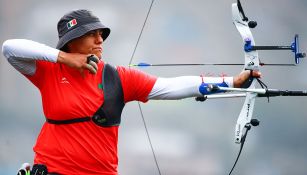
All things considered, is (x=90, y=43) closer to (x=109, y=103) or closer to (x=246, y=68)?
(x=109, y=103)

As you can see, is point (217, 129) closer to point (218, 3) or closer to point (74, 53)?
point (218, 3)

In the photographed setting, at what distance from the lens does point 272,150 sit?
18.7 feet

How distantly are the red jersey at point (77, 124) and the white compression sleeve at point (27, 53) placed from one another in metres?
0.05

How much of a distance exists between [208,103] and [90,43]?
7.53ft

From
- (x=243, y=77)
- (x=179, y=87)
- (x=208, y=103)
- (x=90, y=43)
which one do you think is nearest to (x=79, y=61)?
(x=90, y=43)

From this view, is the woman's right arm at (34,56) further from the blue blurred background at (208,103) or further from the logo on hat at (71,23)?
the blue blurred background at (208,103)

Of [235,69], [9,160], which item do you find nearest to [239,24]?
[235,69]

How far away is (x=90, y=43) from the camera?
11.9 ft

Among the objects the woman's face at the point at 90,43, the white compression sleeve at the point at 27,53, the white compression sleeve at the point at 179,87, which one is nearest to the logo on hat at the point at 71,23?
the woman's face at the point at 90,43

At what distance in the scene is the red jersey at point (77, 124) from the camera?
346cm

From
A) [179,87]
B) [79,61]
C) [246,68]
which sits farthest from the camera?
[246,68]

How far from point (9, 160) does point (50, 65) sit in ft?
8.87

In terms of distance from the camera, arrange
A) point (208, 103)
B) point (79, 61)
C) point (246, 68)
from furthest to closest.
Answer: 1. point (208, 103)
2. point (246, 68)
3. point (79, 61)

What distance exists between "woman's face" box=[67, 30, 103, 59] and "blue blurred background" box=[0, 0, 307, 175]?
204cm
